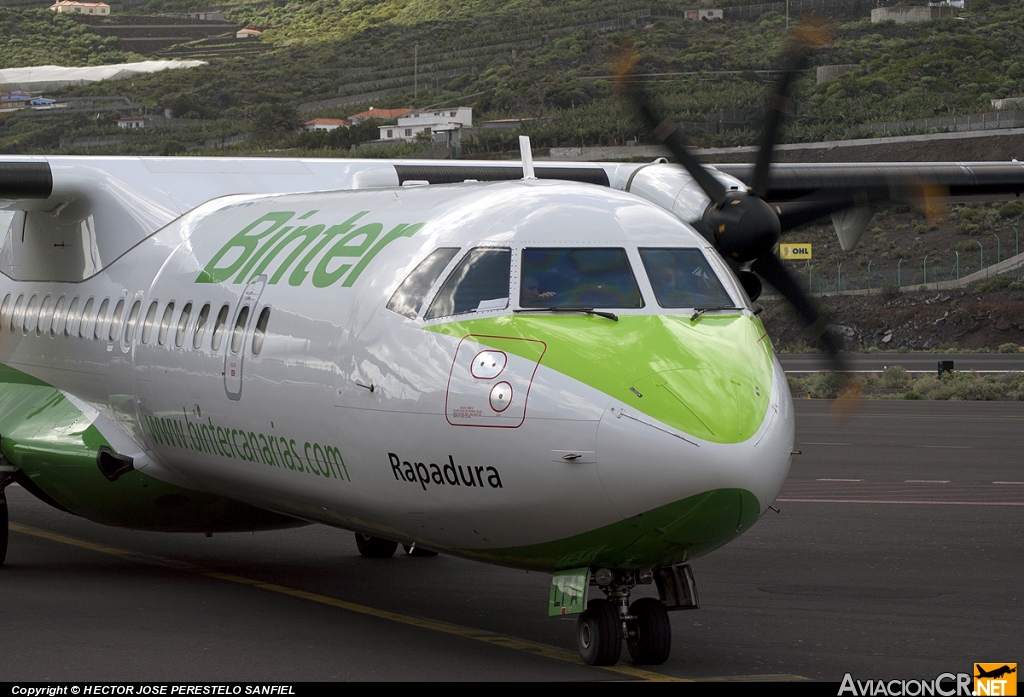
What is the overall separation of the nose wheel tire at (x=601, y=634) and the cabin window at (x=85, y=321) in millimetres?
6492

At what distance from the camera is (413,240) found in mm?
8711

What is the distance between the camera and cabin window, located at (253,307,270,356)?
959 centimetres

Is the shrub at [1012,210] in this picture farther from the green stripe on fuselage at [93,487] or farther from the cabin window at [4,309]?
the green stripe on fuselage at [93,487]

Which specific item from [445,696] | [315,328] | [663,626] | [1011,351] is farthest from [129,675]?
[1011,351]

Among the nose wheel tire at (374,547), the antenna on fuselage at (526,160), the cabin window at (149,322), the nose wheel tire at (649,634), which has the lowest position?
the nose wheel tire at (374,547)

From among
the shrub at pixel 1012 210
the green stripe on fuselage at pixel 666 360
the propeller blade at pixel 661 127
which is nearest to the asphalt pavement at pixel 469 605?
the green stripe on fuselage at pixel 666 360

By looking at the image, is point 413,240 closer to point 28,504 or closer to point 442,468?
point 442,468

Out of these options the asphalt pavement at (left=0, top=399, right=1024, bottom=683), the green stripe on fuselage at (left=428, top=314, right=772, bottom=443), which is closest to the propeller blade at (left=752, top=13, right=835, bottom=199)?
the green stripe on fuselage at (left=428, top=314, right=772, bottom=443)

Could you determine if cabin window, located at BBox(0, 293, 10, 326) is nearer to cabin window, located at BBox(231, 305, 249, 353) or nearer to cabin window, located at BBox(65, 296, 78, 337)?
cabin window, located at BBox(65, 296, 78, 337)

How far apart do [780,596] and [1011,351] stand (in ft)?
148

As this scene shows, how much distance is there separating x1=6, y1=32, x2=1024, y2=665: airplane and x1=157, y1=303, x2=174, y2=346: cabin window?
30mm

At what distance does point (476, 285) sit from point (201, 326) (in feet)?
10.5

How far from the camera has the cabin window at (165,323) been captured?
11.0 m

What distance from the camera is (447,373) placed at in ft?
25.6
